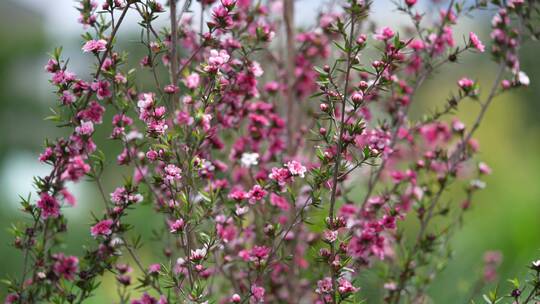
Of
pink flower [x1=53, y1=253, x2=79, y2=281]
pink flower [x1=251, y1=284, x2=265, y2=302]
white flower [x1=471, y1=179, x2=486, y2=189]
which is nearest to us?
pink flower [x1=251, y1=284, x2=265, y2=302]

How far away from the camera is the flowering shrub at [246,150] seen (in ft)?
7.05

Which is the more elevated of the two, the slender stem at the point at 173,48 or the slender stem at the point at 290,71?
the slender stem at the point at 290,71

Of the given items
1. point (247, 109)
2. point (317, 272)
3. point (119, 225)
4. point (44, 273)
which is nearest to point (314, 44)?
point (247, 109)

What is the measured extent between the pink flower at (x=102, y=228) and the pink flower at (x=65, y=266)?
31 cm

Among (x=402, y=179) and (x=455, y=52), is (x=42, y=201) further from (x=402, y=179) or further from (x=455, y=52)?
(x=455, y=52)

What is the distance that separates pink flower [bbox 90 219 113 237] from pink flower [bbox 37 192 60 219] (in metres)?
0.19

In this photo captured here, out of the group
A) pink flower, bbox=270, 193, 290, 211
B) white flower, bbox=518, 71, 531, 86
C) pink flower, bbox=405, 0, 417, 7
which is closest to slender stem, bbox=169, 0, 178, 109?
pink flower, bbox=270, 193, 290, 211

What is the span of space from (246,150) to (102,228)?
0.78 metres

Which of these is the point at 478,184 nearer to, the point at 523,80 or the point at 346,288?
the point at 523,80

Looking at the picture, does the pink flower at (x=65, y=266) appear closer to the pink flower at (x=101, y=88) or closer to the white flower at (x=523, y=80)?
the pink flower at (x=101, y=88)

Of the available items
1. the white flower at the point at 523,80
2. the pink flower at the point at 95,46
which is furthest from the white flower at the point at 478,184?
the pink flower at the point at 95,46

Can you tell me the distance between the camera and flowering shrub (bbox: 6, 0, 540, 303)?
2148 mm

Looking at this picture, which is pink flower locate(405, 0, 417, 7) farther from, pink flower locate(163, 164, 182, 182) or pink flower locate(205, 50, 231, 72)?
pink flower locate(163, 164, 182, 182)

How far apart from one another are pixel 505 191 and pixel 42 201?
7383 mm
